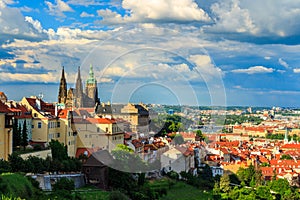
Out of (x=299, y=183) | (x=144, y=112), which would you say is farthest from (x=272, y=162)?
(x=144, y=112)

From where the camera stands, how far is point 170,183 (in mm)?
34312

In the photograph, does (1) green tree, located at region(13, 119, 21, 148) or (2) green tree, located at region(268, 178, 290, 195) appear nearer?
(1) green tree, located at region(13, 119, 21, 148)

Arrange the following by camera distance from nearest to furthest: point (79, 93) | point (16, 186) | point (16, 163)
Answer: point (16, 186), point (16, 163), point (79, 93)

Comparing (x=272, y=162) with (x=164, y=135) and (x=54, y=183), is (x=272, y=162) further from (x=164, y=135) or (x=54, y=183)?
(x=54, y=183)

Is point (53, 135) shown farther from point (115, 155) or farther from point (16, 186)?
point (16, 186)

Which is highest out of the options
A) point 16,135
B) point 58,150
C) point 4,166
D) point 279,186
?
point 16,135

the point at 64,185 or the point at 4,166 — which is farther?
the point at 64,185

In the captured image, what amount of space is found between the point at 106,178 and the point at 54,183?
403cm

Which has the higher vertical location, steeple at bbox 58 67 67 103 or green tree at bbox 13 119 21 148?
steeple at bbox 58 67 67 103

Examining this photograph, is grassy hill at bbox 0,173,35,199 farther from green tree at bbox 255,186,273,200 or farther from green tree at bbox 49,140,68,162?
green tree at bbox 255,186,273,200

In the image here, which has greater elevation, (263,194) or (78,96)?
(78,96)

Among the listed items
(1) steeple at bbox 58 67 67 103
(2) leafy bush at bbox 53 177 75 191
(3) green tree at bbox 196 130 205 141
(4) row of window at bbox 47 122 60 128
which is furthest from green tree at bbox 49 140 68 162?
(1) steeple at bbox 58 67 67 103

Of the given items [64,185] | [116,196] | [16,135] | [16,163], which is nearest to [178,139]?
[16,135]

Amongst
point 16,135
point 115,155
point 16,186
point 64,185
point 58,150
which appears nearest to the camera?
point 16,186
